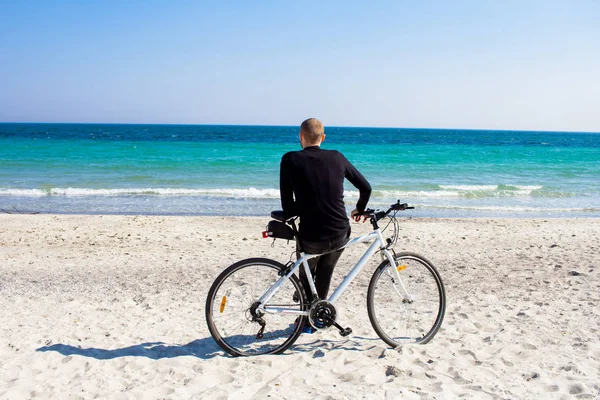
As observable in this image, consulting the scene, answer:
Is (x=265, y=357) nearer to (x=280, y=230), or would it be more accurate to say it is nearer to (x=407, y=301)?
(x=280, y=230)

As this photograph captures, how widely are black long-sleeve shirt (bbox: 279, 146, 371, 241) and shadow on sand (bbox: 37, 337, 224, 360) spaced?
125cm

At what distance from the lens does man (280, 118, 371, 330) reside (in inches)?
141

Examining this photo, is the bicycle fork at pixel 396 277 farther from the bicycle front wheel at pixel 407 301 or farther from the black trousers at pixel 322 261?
the black trousers at pixel 322 261

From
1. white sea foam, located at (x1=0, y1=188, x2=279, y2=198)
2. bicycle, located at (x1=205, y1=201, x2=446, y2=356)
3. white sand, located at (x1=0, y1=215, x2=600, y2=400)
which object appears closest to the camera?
white sand, located at (x1=0, y1=215, x2=600, y2=400)

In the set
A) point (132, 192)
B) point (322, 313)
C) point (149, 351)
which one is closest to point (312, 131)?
point (322, 313)

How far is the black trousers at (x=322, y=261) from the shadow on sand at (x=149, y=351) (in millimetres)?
909

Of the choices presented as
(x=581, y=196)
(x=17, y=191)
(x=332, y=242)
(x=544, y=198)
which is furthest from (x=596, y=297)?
(x=17, y=191)

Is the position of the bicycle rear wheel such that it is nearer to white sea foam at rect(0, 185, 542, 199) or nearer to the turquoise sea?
the turquoise sea

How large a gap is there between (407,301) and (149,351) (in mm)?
2094

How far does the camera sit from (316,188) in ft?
11.8

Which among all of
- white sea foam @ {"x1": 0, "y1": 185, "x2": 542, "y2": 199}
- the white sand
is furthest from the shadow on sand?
white sea foam @ {"x1": 0, "y1": 185, "x2": 542, "y2": 199}

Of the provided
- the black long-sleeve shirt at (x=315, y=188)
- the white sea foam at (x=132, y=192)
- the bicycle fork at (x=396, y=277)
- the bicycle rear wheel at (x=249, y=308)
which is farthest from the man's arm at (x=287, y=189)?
the white sea foam at (x=132, y=192)

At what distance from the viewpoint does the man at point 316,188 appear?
3.59m

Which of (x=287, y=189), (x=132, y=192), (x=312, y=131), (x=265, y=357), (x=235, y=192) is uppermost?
(x=312, y=131)
